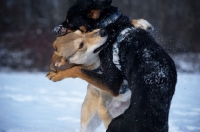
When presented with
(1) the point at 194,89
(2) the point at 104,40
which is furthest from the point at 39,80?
(2) the point at 104,40

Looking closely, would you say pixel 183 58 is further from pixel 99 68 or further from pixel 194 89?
pixel 99 68

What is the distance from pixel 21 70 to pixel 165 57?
9.51 meters

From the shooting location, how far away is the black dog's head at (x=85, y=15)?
11.7 ft

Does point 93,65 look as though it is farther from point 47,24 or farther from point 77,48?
point 47,24

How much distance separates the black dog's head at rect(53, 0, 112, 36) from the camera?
11.7 ft

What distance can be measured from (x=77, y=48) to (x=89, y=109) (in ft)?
2.74

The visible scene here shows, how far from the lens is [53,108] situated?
6379 millimetres

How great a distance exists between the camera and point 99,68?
12.2ft

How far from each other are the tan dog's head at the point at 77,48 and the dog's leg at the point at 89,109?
0.56 meters

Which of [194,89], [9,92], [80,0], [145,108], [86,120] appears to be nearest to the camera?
[145,108]

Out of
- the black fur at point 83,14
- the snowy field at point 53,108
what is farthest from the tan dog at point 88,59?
the snowy field at point 53,108

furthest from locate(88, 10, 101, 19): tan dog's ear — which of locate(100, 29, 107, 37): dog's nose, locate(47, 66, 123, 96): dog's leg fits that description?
locate(47, 66, 123, 96): dog's leg

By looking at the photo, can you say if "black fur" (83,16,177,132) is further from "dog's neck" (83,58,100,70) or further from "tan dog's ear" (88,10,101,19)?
"tan dog's ear" (88,10,101,19)

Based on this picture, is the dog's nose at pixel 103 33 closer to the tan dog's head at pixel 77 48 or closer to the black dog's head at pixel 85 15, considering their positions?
the tan dog's head at pixel 77 48
